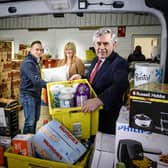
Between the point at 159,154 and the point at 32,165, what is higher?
the point at 159,154

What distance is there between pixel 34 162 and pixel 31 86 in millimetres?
1611

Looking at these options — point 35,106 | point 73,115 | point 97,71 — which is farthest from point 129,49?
point 73,115

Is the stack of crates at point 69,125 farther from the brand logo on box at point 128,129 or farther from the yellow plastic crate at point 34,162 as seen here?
the brand logo on box at point 128,129

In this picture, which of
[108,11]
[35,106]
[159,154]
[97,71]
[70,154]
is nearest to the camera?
[159,154]

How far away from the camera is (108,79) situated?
164cm

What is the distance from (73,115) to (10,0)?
1.09 meters

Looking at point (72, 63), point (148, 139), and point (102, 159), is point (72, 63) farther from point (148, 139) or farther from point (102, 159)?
point (148, 139)

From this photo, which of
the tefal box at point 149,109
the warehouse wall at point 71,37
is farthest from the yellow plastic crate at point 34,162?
the warehouse wall at point 71,37

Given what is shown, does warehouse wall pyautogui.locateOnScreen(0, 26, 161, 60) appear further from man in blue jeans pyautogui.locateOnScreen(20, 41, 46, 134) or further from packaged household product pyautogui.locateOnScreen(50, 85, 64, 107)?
packaged household product pyautogui.locateOnScreen(50, 85, 64, 107)

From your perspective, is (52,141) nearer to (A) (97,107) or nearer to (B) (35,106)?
(A) (97,107)

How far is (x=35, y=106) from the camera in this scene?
306cm

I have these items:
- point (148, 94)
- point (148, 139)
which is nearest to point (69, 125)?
point (148, 139)

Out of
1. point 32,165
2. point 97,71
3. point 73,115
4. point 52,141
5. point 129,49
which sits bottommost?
point 32,165

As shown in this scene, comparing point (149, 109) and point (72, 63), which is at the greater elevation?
point (72, 63)
